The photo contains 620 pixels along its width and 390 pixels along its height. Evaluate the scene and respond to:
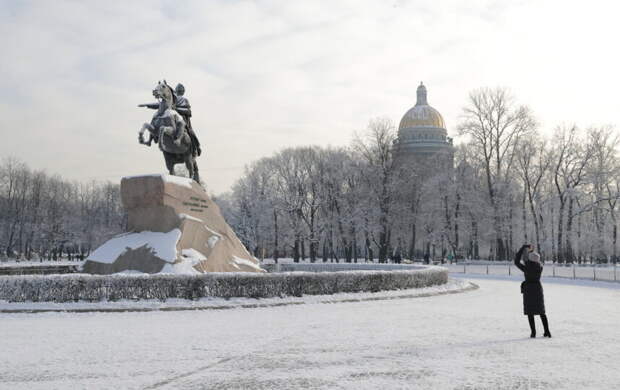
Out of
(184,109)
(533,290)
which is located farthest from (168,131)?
(533,290)

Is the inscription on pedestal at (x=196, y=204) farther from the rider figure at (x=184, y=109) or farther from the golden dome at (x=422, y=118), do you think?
the golden dome at (x=422, y=118)

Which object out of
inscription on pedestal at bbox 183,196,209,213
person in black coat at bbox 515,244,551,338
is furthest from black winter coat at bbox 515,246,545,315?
inscription on pedestal at bbox 183,196,209,213

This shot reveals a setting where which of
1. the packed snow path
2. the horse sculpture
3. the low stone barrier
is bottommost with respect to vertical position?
the packed snow path

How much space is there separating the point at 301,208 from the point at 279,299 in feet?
148

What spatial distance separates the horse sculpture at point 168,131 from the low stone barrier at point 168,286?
6624mm

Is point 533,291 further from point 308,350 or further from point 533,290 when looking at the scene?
point 308,350

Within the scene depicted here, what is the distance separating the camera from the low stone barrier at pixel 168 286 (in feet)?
55.9

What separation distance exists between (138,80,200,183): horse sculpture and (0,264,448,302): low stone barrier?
21.7 ft

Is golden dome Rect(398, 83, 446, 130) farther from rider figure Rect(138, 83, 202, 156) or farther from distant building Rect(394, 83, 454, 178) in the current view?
rider figure Rect(138, 83, 202, 156)

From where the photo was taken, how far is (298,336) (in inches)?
483

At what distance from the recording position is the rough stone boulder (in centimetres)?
2019

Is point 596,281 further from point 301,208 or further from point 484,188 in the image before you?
point 301,208

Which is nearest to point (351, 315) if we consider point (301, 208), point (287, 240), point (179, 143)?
point (179, 143)

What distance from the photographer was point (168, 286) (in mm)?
17656
